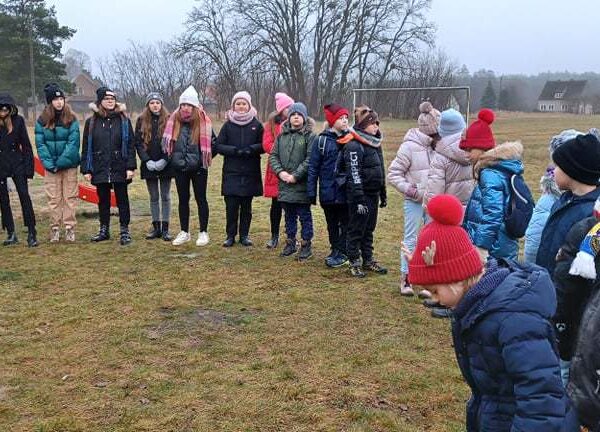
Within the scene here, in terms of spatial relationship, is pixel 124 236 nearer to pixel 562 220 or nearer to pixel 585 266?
pixel 562 220

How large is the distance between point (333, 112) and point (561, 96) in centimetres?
8618

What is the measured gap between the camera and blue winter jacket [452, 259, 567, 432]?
172cm

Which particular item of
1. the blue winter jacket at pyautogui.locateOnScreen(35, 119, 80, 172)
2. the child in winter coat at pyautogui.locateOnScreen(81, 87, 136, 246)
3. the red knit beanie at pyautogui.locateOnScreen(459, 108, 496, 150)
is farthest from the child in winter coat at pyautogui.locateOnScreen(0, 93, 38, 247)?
the red knit beanie at pyautogui.locateOnScreen(459, 108, 496, 150)

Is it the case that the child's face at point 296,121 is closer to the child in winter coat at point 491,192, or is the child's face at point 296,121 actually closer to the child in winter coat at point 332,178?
the child in winter coat at point 332,178

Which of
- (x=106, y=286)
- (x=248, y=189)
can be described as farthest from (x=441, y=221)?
(x=248, y=189)

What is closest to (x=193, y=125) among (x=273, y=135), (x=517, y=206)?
(x=273, y=135)

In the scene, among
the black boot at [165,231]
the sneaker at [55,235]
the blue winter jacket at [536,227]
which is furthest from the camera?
the black boot at [165,231]

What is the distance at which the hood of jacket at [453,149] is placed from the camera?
4996 mm

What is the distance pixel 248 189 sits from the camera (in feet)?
24.0

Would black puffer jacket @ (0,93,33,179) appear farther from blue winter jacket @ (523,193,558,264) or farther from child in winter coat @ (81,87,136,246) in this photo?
blue winter jacket @ (523,193,558,264)

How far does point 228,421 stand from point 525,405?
203 centimetres

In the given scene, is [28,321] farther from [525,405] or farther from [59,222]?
[525,405]

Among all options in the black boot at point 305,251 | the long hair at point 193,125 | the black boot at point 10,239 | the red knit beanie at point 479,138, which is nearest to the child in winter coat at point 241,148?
the long hair at point 193,125

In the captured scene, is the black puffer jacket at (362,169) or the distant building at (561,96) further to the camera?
the distant building at (561,96)
